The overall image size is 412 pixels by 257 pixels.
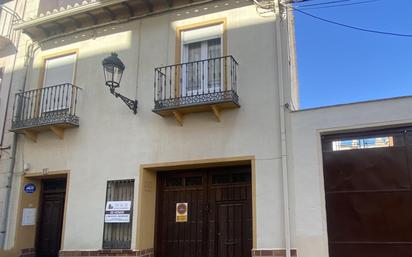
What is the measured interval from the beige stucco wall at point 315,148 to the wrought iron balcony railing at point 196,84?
4.81 feet

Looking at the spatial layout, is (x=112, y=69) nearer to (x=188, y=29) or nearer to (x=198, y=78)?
(x=198, y=78)

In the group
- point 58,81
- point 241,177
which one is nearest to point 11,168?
point 58,81

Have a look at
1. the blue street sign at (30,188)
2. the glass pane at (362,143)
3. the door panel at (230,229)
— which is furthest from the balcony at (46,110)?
the glass pane at (362,143)

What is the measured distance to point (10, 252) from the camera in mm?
9406

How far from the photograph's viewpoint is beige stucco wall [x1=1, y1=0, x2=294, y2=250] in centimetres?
786

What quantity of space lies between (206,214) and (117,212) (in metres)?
1.88

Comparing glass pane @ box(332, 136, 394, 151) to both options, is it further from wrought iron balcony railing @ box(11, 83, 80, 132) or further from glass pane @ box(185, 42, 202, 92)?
wrought iron balcony railing @ box(11, 83, 80, 132)

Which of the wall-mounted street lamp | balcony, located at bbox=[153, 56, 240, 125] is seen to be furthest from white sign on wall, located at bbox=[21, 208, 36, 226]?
balcony, located at bbox=[153, 56, 240, 125]

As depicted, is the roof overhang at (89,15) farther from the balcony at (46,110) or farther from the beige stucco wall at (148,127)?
the balcony at (46,110)

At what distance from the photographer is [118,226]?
8.63 metres

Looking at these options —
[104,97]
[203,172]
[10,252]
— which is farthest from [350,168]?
[10,252]

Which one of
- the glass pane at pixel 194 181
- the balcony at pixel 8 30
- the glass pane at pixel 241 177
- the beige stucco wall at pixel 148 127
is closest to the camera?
the beige stucco wall at pixel 148 127

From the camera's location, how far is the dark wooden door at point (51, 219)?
9836mm

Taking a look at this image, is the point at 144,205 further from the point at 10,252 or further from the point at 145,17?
the point at 145,17
